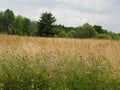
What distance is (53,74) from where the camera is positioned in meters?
6.91

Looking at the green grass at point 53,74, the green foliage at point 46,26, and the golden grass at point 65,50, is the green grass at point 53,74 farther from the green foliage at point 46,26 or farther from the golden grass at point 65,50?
the green foliage at point 46,26

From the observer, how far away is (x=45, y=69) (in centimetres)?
693

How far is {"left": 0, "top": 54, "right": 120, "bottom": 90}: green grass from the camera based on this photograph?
6660 millimetres

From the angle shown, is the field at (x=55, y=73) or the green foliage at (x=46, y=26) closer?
the field at (x=55, y=73)

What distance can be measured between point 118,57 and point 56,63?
1841 millimetres

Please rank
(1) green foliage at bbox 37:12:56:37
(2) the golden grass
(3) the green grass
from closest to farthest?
(3) the green grass < (2) the golden grass < (1) green foliage at bbox 37:12:56:37

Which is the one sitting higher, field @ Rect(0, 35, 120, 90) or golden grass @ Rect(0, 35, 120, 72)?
golden grass @ Rect(0, 35, 120, 72)

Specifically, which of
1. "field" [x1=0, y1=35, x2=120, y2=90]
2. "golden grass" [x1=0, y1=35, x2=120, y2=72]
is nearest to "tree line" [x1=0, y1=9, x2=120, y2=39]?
"golden grass" [x1=0, y1=35, x2=120, y2=72]

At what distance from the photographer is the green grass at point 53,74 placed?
666 cm

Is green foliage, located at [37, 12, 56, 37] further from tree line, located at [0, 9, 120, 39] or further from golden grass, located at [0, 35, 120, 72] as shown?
golden grass, located at [0, 35, 120, 72]

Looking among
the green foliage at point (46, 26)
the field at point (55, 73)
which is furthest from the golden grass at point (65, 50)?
the green foliage at point (46, 26)

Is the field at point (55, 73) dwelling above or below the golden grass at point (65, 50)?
below

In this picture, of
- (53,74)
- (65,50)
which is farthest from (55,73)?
(65,50)

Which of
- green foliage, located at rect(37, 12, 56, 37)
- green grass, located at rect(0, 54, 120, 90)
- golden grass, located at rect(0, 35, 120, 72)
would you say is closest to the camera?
green grass, located at rect(0, 54, 120, 90)
